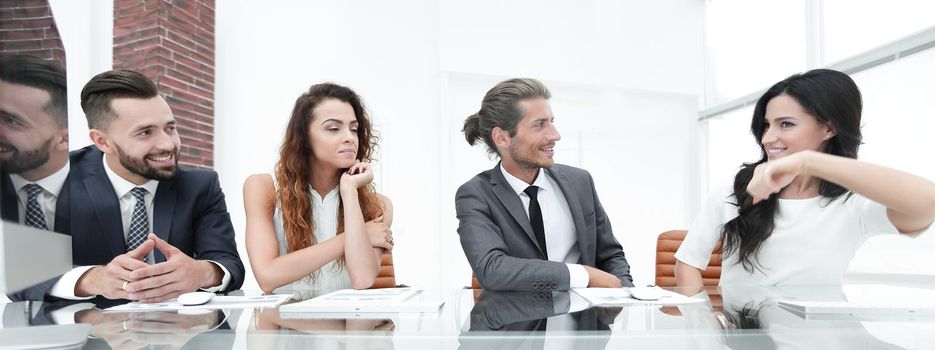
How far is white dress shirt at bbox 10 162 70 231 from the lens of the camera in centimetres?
74

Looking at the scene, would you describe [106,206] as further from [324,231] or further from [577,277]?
[577,277]

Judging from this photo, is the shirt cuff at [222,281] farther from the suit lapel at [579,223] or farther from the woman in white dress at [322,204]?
the suit lapel at [579,223]

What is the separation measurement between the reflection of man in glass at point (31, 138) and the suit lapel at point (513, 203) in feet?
5.01

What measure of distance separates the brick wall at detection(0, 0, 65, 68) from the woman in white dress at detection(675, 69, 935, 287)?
1.45m

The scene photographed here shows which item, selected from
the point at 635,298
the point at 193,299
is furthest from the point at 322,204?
the point at 635,298

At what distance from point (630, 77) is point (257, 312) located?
524cm

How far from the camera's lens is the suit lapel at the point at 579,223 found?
226cm

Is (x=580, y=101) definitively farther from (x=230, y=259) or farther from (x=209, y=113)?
(x=230, y=259)

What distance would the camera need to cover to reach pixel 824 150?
201 centimetres

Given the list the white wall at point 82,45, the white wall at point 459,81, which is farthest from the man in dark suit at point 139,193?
the white wall at point 459,81

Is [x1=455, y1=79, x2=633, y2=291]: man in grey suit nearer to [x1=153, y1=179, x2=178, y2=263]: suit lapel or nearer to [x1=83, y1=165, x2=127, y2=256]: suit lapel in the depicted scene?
[x1=153, y1=179, x2=178, y2=263]: suit lapel

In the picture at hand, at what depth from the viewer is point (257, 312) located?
1080 mm

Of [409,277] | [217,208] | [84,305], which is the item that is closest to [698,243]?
[217,208]

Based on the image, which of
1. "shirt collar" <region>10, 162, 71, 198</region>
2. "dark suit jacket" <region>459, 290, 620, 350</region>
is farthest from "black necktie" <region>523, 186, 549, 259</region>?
"shirt collar" <region>10, 162, 71, 198</region>
